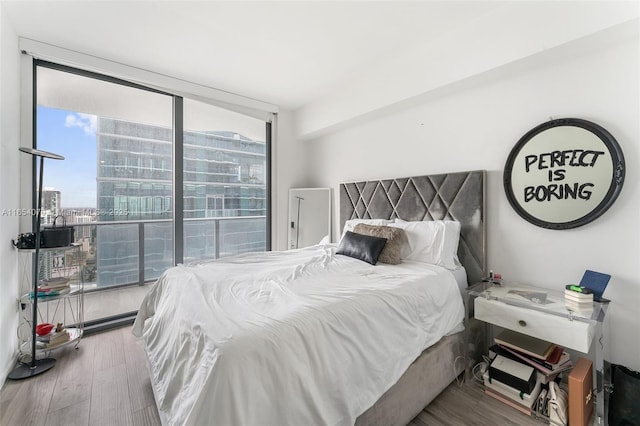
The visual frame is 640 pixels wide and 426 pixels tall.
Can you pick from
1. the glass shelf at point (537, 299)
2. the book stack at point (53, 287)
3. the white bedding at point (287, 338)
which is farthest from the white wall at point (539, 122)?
the book stack at point (53, 287)

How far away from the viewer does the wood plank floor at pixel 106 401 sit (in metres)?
1.61

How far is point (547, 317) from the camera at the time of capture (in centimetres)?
162

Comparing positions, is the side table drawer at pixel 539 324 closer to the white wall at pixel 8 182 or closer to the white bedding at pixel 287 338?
the white bedding at pixel 287 338

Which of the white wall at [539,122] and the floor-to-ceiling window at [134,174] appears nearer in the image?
the white wall at [539,122]

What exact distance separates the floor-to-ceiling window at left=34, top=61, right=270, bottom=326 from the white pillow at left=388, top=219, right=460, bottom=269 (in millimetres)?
2496

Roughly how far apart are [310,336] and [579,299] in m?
1.71

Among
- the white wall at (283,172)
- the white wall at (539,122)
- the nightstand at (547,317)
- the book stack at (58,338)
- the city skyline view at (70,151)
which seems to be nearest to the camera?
the nightstand at (547,317)

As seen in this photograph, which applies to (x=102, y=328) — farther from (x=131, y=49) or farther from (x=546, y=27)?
(x=546, y=27)

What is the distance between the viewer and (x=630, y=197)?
1.72 m

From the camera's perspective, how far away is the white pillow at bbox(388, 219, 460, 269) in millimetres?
2281

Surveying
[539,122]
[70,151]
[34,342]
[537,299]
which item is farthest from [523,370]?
[70,151]

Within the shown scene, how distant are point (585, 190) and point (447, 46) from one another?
5.17 ft

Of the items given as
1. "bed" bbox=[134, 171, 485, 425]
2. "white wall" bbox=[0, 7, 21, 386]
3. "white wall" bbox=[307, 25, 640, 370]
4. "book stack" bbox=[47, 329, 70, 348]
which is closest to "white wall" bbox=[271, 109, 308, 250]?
"bed" bbox=[134, 171, 485, 425]

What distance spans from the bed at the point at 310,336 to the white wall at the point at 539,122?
0.75 ft
